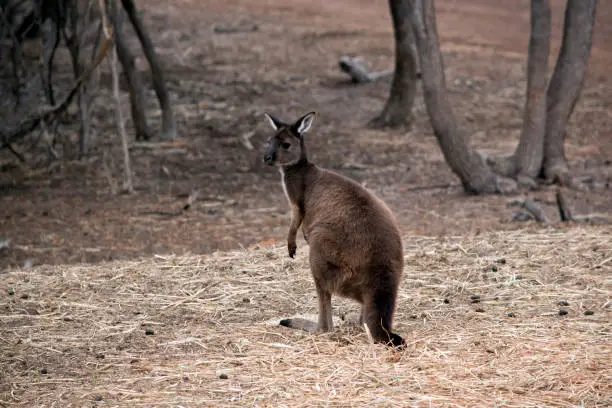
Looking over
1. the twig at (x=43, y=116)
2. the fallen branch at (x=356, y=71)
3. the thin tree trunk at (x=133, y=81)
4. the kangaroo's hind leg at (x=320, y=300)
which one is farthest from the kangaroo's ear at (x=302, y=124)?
the fallen branch at (x=356, y=71)

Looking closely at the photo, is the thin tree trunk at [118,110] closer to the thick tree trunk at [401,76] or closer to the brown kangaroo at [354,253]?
the thick tree trunk at [401,76]

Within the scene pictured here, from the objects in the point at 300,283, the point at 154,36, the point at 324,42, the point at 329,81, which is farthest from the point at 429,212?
the point at 154,36

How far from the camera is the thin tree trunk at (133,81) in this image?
12.8 m

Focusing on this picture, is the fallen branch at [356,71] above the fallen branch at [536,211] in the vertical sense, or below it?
above

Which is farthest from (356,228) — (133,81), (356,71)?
(356,71)

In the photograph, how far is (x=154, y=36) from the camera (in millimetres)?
20984

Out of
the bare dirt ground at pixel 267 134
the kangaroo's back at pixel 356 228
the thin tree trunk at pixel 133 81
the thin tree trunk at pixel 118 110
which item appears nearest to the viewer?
the kangaroo's back at pixel 356 228

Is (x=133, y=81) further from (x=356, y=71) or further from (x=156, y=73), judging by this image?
(x=356, y=71)

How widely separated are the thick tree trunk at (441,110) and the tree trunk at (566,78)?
3.11ft

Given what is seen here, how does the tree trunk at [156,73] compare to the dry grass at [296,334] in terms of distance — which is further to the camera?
the tree trunk at [156,73]

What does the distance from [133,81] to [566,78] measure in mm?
6359

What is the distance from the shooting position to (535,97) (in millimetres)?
11102

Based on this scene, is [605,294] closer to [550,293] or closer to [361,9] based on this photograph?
[550,293]

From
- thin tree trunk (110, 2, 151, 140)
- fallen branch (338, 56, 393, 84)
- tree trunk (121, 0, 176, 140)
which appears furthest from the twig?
fallen branch (338, 56, 393, 84)
